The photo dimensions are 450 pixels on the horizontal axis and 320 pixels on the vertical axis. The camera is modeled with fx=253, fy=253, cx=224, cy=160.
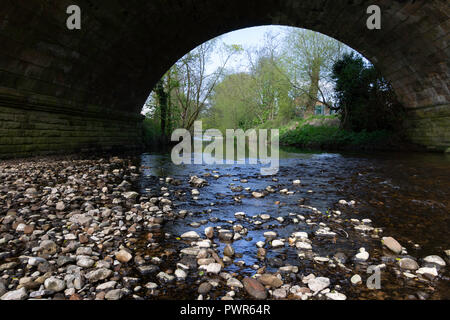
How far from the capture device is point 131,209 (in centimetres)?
355

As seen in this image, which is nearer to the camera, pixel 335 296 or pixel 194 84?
pixel 335 296

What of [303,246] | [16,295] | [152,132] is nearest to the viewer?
[16,295]

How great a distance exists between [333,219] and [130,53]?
12.5 meters

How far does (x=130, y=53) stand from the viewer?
40.8 ft

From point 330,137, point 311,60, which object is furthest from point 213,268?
point 311,60

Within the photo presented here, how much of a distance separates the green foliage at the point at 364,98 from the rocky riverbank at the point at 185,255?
48.6ft

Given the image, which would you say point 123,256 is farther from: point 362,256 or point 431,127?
point 431,127

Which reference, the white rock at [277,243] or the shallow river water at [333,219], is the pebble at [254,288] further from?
the white rock at [277,243]

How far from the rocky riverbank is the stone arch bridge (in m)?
6.22

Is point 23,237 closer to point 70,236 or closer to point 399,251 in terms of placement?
point 70,236

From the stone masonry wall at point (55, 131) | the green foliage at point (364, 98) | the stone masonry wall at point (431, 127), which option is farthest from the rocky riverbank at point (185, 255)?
the green foliage at point (364, 98)
